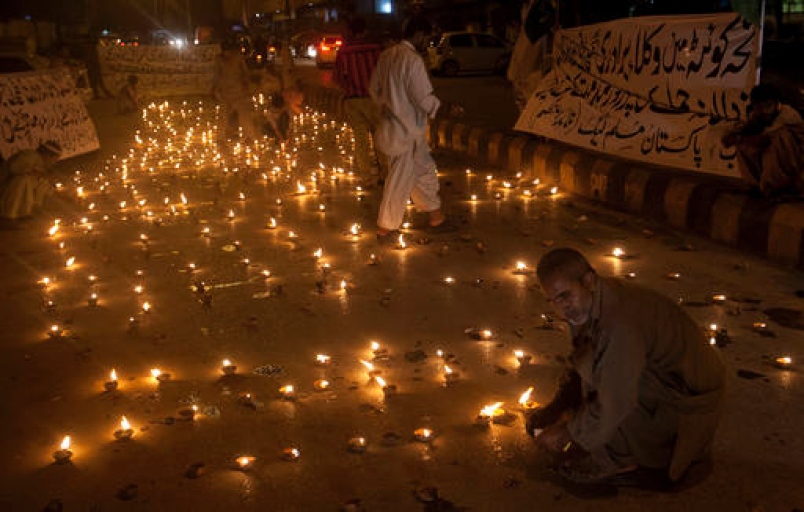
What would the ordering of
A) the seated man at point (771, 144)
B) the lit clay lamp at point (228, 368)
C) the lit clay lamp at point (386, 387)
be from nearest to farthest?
the lit clay lamp at point (386, 387) < the lit clay lamp at point (228, 368) < the seated man at point (771, 144)

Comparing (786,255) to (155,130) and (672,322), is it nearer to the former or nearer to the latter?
(672,322)

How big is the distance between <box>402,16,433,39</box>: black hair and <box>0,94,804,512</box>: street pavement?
1.80 metres

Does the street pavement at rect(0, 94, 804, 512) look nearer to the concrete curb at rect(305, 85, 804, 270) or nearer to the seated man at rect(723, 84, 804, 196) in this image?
the concrete curb at rect(305, 85, 804, 270)

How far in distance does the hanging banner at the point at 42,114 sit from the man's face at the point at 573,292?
31.1ft

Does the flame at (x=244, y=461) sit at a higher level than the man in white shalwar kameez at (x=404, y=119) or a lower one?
lower

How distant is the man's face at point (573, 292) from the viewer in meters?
2.96

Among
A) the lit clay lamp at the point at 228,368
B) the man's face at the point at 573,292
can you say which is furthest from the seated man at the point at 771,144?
the lit clay lamp at the point at 228,368

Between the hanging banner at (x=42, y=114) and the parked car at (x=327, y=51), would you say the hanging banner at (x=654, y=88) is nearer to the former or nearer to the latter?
the hanging banner at (x=42, y=114)

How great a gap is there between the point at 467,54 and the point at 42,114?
1991 centimetres

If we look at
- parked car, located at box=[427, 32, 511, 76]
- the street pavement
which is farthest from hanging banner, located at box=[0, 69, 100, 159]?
parked car, located at box=[427, 32, 511, 76]

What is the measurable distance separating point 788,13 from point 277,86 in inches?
821

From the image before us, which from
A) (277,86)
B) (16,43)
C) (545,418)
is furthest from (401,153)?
(16,43)

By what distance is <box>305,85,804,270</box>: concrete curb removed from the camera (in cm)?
634

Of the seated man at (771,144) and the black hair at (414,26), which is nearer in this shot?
the seated man at (771,144)
